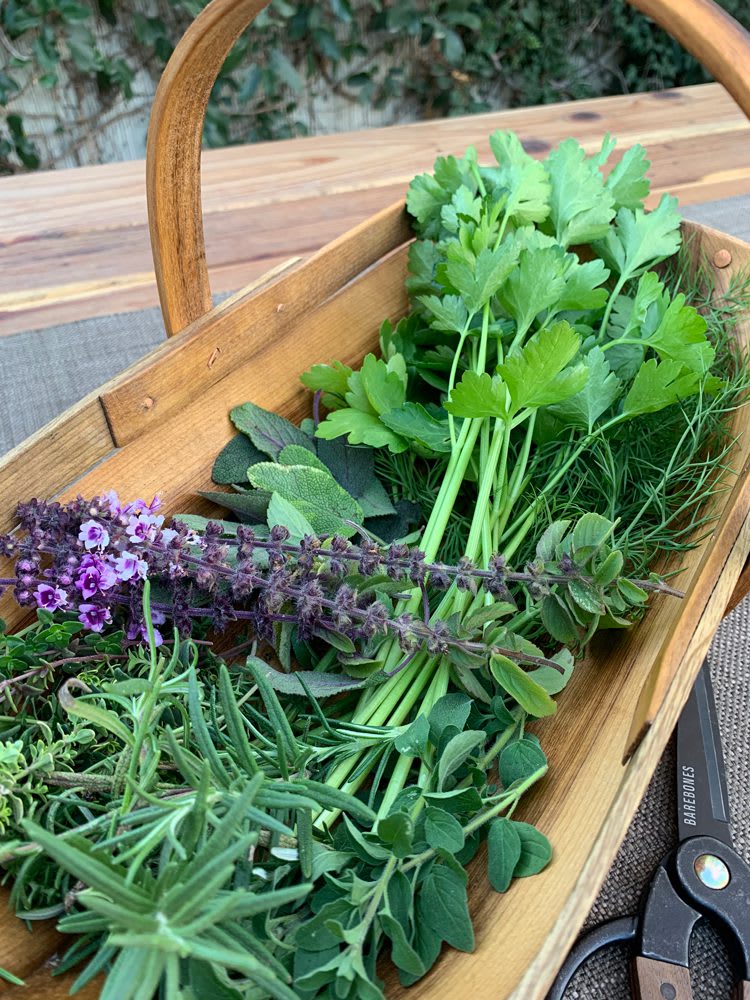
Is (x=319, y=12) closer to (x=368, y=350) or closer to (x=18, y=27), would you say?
(x=18, y=27)

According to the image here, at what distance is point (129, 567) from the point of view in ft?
1.43

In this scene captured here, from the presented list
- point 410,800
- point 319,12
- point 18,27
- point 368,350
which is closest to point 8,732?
point 410,800

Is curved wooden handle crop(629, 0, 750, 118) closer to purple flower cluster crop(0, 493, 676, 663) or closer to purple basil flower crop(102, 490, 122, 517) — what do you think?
purple flower cluster crop(0, 493, 676, 663)

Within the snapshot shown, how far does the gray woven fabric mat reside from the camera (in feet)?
1.52

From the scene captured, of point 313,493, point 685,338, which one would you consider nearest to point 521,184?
point 685,338

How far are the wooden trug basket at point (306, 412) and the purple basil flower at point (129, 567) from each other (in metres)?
0.08

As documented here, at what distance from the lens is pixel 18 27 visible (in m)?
1.77

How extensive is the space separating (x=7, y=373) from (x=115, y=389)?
1.03ft

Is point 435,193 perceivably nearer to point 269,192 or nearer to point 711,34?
point 711,34

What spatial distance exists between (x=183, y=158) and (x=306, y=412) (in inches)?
7.7

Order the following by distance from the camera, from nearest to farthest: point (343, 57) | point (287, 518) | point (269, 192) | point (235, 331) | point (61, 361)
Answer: point (287, 518), point (235, 331), point (61, 361), point (269, 192), point (343, 57)

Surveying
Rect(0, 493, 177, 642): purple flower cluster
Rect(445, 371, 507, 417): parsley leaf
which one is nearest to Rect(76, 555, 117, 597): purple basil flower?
Rect(0, 493, 177, 642): purple flower cluster

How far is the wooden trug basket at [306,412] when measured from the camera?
342 mm

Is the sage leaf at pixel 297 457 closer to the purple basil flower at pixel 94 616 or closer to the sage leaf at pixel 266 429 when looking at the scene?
the sage leaf at pixel 266 429
